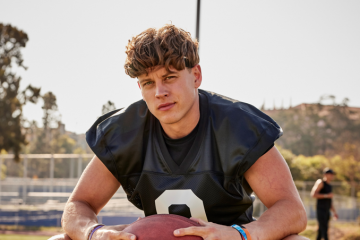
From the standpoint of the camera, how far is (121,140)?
179cm

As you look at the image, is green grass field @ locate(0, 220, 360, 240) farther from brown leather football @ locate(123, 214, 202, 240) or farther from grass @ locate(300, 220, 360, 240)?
brown leather football @ locate(123, 214, 202, 240)

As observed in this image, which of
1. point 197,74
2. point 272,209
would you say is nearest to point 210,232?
point 272,209

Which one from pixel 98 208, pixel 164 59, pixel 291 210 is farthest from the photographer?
pixel 98 208

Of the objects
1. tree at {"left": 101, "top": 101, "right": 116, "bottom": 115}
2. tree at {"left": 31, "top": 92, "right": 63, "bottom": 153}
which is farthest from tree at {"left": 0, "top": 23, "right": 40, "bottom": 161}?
tree at {"left": 101, "top": 101, "right": 116, "bottom": 115}

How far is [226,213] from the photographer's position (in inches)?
66.4

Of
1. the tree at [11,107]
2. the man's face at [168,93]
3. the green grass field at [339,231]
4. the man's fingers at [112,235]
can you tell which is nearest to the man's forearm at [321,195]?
the man's face at [168,93]

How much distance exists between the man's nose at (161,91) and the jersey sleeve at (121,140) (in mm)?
292

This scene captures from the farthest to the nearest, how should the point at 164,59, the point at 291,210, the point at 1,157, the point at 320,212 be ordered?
the point at 1,157
the point at 320,212
the point at 164,59
the point at 291,210

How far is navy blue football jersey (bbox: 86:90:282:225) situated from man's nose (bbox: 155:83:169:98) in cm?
28

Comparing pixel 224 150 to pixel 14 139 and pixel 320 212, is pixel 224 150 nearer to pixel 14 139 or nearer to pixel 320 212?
pixel 320 212

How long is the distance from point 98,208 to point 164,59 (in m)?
0.81

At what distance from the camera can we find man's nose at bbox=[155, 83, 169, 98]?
5.08ft

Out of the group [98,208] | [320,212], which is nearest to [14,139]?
[320,212]

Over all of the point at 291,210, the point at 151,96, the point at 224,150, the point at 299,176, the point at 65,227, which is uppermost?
the point at 151,96
